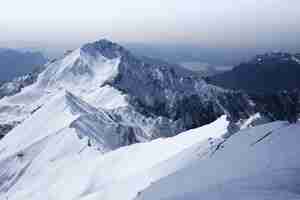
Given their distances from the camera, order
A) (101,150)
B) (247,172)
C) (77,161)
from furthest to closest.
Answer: (101,150) < (77,161) < (247,172)

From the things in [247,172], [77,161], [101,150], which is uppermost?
[247,172]

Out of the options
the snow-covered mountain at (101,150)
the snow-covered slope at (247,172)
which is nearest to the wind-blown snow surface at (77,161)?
the snow-covered mountain at (101,150)

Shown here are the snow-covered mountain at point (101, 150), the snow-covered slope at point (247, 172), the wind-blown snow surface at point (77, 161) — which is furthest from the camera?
the wind-blown snow surface at point (77, 161)

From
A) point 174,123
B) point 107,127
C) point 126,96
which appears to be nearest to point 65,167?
point 107,127

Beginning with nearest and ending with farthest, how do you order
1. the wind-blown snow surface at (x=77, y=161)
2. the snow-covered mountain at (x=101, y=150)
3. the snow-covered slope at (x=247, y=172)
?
the snow-covered slope at (x=247, y=172)
the snow-covered mountain at (x=101, y=150)
the wind-blown snow surface at (x=77, y=161)

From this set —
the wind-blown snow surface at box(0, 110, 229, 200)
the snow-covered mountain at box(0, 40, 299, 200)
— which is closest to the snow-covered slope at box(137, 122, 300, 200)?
the snow-covered mountain at box(0, 40, 299, 200)

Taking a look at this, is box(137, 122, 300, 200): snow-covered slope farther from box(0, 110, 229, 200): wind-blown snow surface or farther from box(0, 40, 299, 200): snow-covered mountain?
box(0, 110, 229, 200): wind-blown snow surface

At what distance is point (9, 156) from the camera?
92.5 m

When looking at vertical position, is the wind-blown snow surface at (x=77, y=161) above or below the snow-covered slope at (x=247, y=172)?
below

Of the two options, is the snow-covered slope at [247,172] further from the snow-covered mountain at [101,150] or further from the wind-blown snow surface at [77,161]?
the wind-blown snow surface at [77,161]

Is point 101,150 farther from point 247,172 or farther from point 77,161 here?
point 247,172

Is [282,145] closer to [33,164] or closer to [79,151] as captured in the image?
[79,151]

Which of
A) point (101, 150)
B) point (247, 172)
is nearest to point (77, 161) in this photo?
point (101, 150)

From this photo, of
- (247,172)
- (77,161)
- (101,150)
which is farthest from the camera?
(101,150)
